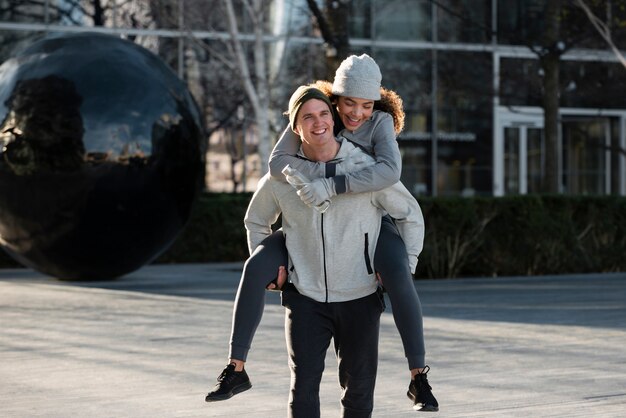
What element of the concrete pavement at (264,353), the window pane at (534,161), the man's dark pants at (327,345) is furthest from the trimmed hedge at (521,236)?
the window pane at (534,161)

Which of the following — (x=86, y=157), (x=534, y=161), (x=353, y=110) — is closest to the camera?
(x=353, y=110)

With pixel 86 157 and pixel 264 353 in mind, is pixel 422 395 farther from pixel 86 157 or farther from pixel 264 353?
pixel 86 157

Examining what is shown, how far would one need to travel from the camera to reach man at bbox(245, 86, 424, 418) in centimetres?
505

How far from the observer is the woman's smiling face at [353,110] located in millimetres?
5145

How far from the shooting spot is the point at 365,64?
16.9ft

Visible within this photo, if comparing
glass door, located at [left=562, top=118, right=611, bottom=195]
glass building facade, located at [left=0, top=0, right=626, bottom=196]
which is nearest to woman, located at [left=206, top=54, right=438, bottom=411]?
glass building facade, located at [left=0, top=0, right=626, bottom=196]

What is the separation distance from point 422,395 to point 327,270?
624 millimetres

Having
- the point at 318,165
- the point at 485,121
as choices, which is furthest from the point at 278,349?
the point at 485,121

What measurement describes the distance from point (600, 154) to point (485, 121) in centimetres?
383

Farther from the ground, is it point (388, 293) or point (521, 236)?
point (388, 293)

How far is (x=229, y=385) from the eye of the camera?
4867mm

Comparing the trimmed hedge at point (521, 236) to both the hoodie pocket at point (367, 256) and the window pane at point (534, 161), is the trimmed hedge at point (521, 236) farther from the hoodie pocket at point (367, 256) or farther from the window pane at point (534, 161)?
the window pane at point (534, 161)

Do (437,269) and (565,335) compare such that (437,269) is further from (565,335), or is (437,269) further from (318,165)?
(318,165)

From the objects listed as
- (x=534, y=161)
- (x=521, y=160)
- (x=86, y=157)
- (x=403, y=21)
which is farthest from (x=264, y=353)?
(x=534, y=161)
